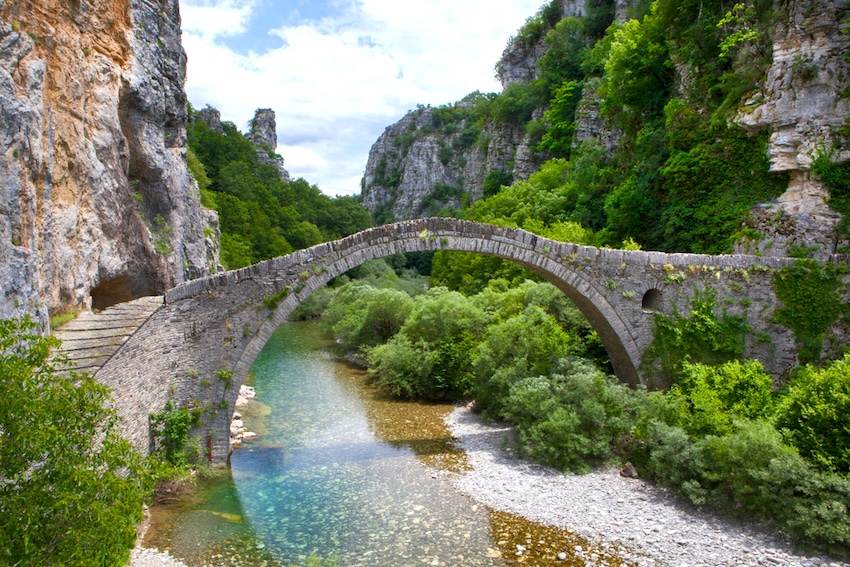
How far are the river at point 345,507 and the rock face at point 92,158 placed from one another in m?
3.97

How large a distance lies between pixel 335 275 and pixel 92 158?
4.74 m

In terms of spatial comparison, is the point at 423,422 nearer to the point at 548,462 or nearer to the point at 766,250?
the point at 548,462

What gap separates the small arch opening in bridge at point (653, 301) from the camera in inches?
503

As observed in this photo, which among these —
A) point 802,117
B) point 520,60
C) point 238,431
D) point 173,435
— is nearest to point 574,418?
point 173,435

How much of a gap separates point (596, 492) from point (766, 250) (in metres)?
8.44

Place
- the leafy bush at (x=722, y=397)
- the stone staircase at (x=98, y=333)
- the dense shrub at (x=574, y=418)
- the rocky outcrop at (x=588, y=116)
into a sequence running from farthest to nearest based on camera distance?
1. the rocky outcrop at (x=588, y=116)
2. the dense shrub at (x=574, y=418)
3. the leafy bush at (x=722, y=397)
4. the stone staircase at (x=98, y=333)

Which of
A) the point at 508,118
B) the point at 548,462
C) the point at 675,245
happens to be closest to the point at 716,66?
the point at 675,245

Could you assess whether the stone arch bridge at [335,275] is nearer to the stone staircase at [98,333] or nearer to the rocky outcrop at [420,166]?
the stone staircase at [98,333]

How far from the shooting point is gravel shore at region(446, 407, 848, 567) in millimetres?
7938

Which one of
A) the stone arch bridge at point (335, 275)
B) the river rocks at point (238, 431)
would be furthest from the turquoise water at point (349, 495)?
the stone arch bridge at point (335, 275)

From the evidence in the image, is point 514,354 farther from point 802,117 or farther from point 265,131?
point 265,131

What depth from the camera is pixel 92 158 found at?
411 inches

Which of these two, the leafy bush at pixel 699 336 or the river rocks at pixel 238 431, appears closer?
the leafy bush at pixel 699 336

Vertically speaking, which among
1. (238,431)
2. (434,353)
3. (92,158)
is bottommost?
(238,431)
